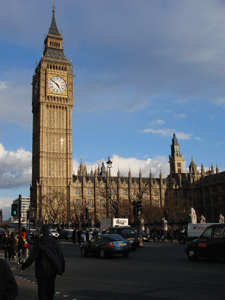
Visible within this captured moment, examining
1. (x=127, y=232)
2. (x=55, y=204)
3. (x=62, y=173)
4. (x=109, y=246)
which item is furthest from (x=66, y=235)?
(x=62, y=173)

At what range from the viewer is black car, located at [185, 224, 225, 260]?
48.1 feet

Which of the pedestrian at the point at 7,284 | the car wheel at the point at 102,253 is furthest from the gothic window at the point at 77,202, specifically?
the pedestrian at the point at 7,284

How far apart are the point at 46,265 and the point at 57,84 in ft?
282

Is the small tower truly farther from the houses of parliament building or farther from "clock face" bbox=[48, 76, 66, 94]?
"clock face" bbox=[48, 76, 66, 94]

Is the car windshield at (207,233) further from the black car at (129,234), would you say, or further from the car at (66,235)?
the car at (66,235)

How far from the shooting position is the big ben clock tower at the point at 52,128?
275ft

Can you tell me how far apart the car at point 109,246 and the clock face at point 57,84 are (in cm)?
7228

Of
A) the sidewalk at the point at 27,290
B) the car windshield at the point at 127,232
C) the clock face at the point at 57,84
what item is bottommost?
the sidewalk at the point at 27,290

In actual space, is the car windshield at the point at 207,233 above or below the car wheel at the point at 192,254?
above

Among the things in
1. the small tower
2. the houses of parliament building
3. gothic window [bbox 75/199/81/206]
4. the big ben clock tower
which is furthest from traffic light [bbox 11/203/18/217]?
the small tower

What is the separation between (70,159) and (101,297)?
7874cm

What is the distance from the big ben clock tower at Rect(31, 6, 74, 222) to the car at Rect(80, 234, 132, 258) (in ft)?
204

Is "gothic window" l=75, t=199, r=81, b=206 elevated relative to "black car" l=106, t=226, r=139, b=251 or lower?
elevated

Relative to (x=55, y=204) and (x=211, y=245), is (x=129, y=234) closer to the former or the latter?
(x=211, y=245)
